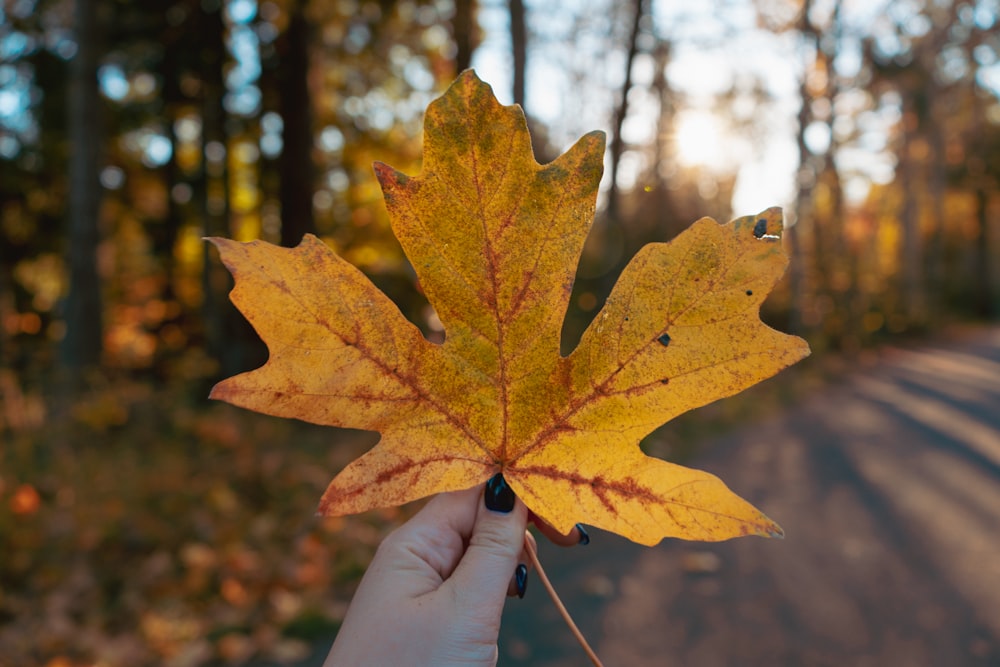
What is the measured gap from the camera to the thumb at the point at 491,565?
3.49 ft

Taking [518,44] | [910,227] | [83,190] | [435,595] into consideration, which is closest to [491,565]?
[435,595]

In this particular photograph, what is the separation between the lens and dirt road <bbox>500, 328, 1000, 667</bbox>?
3.72 m

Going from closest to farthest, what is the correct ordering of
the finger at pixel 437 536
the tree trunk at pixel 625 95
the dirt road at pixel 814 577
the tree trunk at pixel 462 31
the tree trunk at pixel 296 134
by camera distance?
the finger at pixel 437 536 → the dirt road at pixel 814 577 → the tree trunk at pixel 625 95 → the tree trunk at pixel 462 31 → the tree trunk at pixel 296 134

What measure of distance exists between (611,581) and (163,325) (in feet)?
34.8

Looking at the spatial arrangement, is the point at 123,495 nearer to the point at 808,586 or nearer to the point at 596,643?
the point at 596,643

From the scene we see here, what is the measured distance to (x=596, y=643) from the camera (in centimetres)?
379

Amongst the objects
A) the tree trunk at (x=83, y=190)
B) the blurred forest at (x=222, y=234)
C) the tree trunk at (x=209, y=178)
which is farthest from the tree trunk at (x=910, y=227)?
the tree trunk at (x=83, y=190)

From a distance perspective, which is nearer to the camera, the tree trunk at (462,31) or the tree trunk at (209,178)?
the tree trunk at (462,31)

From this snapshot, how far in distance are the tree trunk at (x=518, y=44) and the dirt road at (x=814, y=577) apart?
13.3 ft

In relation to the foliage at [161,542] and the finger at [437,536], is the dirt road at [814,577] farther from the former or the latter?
the finger at [437,536]

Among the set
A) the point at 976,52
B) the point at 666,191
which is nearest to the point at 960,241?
the point at 976,52

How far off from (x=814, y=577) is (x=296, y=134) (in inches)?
299

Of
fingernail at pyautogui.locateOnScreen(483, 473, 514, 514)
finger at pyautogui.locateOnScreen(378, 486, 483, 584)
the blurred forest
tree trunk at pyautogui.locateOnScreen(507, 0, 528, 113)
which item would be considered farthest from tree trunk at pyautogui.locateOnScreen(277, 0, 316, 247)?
fingernail at pyautogui.locateOnScreen(483, 473, 514, 514)

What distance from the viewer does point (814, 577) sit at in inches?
177
